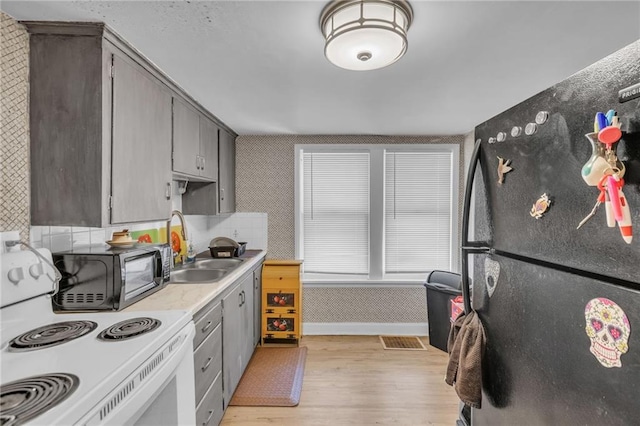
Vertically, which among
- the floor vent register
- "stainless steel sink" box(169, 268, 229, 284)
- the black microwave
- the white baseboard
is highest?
the black microwave

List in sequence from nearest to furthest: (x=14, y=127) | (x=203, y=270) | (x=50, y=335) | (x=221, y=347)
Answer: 1. (x=50, y=335)
2. (x=14, y=127)
3. (x=221, y=347)
4. (x=203, y=270)

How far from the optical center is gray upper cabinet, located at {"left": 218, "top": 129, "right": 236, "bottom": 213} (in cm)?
305

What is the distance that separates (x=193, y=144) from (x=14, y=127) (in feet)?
3.67

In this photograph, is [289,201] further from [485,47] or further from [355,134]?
[485,47]

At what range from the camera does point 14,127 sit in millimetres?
1323

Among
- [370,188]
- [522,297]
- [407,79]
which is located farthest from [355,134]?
[522,297]

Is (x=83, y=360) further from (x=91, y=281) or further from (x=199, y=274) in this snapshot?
(x=199, y=274)

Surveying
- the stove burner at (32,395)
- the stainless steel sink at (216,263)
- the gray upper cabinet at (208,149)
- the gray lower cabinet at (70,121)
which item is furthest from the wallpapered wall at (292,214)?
the stove burner at (32,395)

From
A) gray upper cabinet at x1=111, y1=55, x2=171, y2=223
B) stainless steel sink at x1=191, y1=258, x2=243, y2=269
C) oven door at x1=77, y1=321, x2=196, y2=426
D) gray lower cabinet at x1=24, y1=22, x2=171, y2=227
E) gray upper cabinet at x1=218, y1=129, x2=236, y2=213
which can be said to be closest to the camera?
oven door at x1=77, y1=321, x2=196, y2=426

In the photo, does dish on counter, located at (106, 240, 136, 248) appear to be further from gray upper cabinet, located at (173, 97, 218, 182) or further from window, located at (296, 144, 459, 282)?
window, located at (296, 144, 459, 282)

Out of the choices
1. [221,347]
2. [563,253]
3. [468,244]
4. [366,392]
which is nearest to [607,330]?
[563,253]

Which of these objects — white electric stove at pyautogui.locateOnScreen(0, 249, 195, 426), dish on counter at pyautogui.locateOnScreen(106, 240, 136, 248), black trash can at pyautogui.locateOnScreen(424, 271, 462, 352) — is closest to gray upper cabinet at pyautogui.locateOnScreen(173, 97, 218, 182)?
dish on counter at pyautogui.locateOnScreen(106, 240, 136, 248)

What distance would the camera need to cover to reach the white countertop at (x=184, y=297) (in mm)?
1520

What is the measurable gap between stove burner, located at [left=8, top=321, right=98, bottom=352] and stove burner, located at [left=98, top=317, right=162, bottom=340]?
0.29 feet
